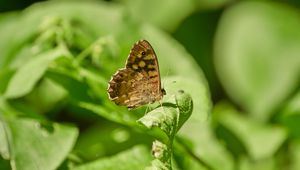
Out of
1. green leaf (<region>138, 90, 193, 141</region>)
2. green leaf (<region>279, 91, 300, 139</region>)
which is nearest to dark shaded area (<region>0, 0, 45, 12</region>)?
green leaf (<region>279, 91, 300, 139</region>)

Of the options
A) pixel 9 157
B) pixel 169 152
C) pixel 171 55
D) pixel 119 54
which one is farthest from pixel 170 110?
pixel 171 55

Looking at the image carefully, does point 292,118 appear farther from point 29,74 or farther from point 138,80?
point 29,74

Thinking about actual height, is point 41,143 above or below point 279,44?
below

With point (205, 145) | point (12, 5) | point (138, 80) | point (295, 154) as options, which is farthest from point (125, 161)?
point (12, 5)

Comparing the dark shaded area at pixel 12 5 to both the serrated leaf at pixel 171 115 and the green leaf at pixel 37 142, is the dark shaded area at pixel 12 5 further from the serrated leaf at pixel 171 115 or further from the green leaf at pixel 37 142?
the serrated leaf at pixel 171 115

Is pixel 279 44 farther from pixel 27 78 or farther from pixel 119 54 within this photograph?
pixel 27 78

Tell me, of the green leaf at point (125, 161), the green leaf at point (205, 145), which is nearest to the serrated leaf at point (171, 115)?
the green leaf at point (125, 161)
